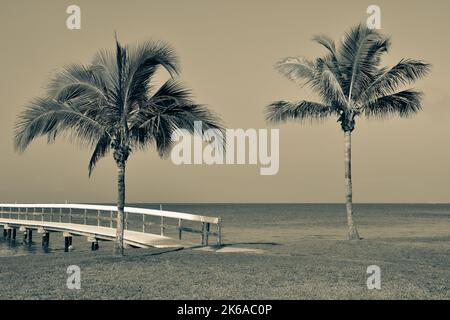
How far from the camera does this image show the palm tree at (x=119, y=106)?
16672 millimetres

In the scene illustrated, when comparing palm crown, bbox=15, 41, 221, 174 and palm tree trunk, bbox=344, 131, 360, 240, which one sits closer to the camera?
palm crown, bbox=15, 41, 221, 174

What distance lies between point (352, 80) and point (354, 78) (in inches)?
4.8

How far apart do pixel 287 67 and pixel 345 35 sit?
280cm

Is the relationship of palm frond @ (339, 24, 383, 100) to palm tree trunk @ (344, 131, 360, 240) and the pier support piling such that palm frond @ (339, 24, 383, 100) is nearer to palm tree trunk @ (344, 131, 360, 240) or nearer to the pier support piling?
palm tree trunk @ (344, 131, 360, 240)

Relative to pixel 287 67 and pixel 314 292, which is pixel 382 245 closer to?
pixel 287 67

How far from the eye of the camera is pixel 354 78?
23.7 m

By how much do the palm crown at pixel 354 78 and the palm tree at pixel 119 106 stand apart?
827 centimetres

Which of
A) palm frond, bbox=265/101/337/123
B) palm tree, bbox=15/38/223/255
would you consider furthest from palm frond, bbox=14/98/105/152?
palm frond, bbox=265/101/337/123

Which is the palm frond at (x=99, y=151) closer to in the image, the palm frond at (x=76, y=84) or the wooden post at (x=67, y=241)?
the palm frond at (x=76, y=84)

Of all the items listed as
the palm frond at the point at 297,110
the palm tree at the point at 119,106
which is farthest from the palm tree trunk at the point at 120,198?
the palm frond at the point at 297,110

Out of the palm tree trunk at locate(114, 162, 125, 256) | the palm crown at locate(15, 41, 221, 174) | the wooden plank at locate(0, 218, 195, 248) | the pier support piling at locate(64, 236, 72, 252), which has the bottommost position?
the pier support piling at locate(64, 236, 72, 252)

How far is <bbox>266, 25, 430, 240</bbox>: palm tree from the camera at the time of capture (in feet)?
75.8

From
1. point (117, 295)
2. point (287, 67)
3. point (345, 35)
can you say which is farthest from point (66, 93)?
point (345, 35)

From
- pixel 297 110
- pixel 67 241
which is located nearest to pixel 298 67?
pixel 297 110
